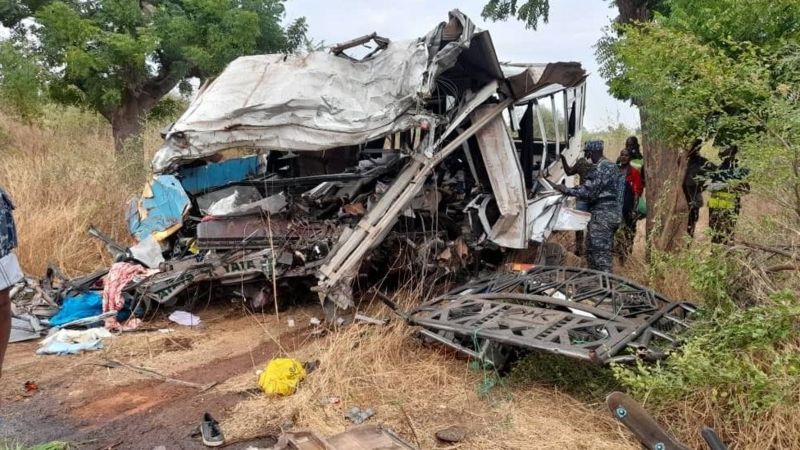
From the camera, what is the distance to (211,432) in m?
3.73

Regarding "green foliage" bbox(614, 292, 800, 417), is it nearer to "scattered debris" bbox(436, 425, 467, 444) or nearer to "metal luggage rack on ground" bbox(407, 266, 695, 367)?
"metal luggage rack on ground" bbox(407, 266, 695, 367)

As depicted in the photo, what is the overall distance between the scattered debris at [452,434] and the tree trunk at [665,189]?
327cm

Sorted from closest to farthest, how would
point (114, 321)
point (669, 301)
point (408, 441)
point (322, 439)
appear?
point (322, 439) < point (408, 441) < point (669, 301) < point (114, 321)

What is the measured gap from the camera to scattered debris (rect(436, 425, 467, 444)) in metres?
3.62

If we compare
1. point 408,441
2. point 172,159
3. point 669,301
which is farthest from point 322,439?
point 172,159

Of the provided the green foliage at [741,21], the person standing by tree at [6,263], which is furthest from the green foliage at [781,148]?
the person standing by tree at [6,263]

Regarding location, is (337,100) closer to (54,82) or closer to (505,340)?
(505,340)

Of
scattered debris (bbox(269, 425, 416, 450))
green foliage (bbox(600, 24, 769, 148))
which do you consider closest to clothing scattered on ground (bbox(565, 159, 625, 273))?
green foliage (bbox(600, 24, 769, 148))

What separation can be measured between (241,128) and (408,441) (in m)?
3.66

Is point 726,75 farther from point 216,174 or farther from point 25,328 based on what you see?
point 25,328

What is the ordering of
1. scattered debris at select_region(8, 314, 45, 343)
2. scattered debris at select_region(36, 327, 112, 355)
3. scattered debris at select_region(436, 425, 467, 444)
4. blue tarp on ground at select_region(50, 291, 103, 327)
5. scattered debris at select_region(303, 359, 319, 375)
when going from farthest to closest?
1. blue tarp on ground at select_region(50, 291, 103, 327)
2. scattered debris at select_region(8, 314, 45, 343)
3. scattered debris at select_region(36, 327, 112, 355)
4. scattered debris at select_region(303, 359, 319, 375)
5. scattered debris at select_region(436, 425, 467, 444)

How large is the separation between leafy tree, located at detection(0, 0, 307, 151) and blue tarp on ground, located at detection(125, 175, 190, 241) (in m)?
4.62

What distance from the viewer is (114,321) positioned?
5820mm

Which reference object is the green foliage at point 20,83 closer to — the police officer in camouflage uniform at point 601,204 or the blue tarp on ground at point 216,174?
the blue tarp on ground at point 216,174
